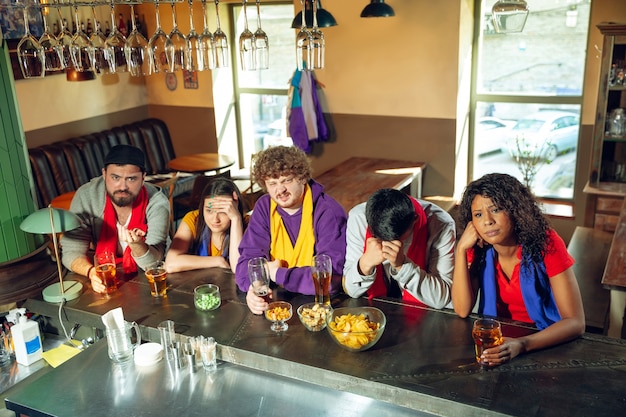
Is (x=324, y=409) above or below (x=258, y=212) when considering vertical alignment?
below

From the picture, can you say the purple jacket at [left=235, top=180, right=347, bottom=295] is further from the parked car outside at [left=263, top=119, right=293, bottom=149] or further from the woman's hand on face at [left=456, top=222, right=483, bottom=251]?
the parked car outside at [left=263, top=119, right=293, bottom=149]

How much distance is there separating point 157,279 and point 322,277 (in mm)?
682

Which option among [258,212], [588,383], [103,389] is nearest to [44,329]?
[103,389]

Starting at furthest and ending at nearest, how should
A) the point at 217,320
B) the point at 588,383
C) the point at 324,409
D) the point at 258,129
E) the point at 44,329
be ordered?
the point at 258,129 < the point at 44,329 < the point at 217,320 < the point at 324,409 < the point at 588,383

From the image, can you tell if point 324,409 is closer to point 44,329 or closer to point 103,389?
point 103,389

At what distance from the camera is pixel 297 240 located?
274 cm

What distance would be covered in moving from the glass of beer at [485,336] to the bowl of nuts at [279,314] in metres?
0.66

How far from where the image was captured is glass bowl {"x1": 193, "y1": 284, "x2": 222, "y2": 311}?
91.0 inches

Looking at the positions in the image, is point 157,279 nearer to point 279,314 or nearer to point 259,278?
point 259,278

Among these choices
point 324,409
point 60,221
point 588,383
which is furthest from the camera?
point 60,221

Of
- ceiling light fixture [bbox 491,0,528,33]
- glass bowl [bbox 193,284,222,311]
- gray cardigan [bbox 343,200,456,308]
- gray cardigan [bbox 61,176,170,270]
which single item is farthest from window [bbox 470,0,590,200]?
glass bowl [bbox 193,284,222,311]

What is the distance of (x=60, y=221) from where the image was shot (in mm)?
2391

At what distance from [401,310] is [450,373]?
0.44m

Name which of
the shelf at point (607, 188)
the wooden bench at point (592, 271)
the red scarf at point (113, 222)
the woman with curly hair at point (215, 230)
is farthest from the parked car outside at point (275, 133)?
the woman with curly hair at point (215, 230)
